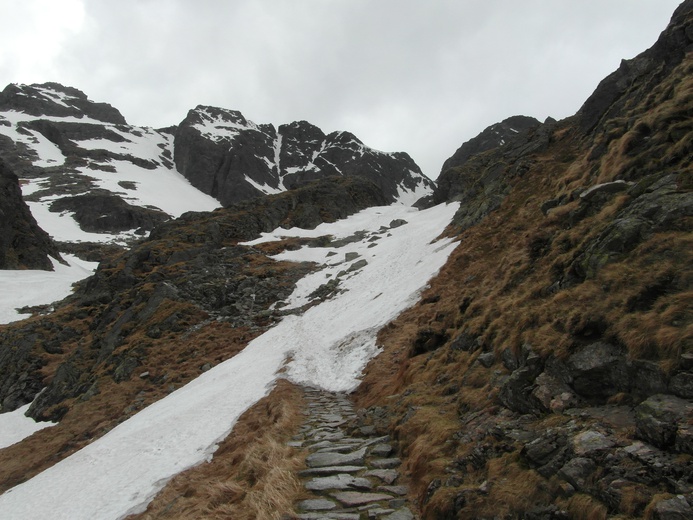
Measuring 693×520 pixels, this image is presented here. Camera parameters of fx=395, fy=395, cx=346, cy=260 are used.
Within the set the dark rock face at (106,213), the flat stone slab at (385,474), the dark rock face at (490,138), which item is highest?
the dark rock face at (106,213)

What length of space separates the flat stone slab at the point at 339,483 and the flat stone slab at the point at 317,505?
0.38m

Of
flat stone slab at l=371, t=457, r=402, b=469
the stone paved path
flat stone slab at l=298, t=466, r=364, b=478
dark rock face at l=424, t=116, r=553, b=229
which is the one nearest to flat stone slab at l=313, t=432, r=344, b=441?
the stone paved path

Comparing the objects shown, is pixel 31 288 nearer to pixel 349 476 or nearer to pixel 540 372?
pixel 349 476

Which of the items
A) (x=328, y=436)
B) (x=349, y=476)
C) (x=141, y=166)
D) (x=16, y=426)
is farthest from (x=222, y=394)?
(x=141, y=166)

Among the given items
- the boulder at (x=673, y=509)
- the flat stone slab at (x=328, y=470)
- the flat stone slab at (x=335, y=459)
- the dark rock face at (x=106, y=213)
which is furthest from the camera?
the dark rock face at (x=106, y=213)

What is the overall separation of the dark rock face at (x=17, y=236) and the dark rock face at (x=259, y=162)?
7275 centimetres

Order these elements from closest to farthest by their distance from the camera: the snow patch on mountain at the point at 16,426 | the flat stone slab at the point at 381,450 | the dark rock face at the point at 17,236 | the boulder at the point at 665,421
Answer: the boulder at the point at 665,421 → the flat stone slab at the point at 381,450 → the snow patch on mountain at the point at 16,426 → the dark rock face at the point at 17,236

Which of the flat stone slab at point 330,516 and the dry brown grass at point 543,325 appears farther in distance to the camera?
the flat stone slab at point 330,516

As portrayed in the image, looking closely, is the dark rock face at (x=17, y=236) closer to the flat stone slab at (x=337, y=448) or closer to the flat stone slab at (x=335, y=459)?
the flat stone slab at (x=337, y=448)

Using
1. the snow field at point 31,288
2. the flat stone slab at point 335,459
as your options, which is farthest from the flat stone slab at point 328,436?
the snow field at point 31,288

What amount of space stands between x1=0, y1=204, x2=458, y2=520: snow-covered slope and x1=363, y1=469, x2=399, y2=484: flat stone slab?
7.69 m

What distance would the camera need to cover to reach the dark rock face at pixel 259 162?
158750 mm

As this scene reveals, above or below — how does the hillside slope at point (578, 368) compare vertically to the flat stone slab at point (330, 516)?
above

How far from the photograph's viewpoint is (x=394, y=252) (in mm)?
39406
